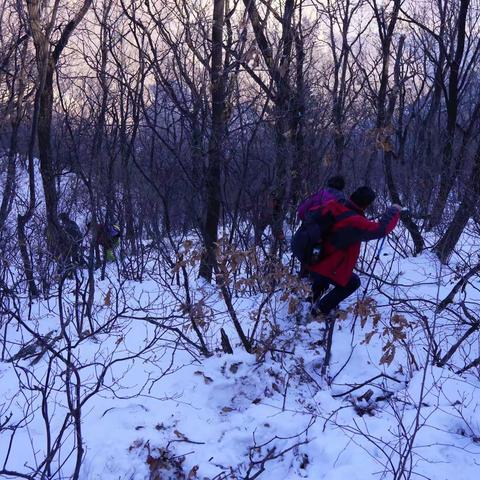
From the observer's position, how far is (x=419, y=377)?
3.95 m

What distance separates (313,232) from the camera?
463 cm

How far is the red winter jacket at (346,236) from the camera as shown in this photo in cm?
458

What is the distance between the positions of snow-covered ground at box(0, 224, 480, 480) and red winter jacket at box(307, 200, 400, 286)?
53 cm

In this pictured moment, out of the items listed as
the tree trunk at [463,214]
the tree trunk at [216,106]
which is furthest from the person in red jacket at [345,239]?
the tree trunk at [463,214]

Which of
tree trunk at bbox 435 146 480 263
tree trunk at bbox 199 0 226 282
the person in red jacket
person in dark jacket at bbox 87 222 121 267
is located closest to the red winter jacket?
the person in red jacket

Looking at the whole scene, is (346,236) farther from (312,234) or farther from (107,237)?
(107,237)

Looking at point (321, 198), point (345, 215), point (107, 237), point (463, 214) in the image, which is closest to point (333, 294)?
point (345, 215)

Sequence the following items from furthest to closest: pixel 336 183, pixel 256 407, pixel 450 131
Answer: pixel 450 131 → pixel 336 183 → pixel 256 407

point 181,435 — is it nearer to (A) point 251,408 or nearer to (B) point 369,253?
Answer: (A) point 251,408

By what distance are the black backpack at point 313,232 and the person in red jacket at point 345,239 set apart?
0.09 feet

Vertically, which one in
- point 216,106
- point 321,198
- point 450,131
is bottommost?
point 321,198

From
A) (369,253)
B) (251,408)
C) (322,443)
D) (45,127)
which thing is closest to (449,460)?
(322,443)

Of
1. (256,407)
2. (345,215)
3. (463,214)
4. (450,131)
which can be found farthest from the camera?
(450,131)

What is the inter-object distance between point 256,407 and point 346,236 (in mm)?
1647
